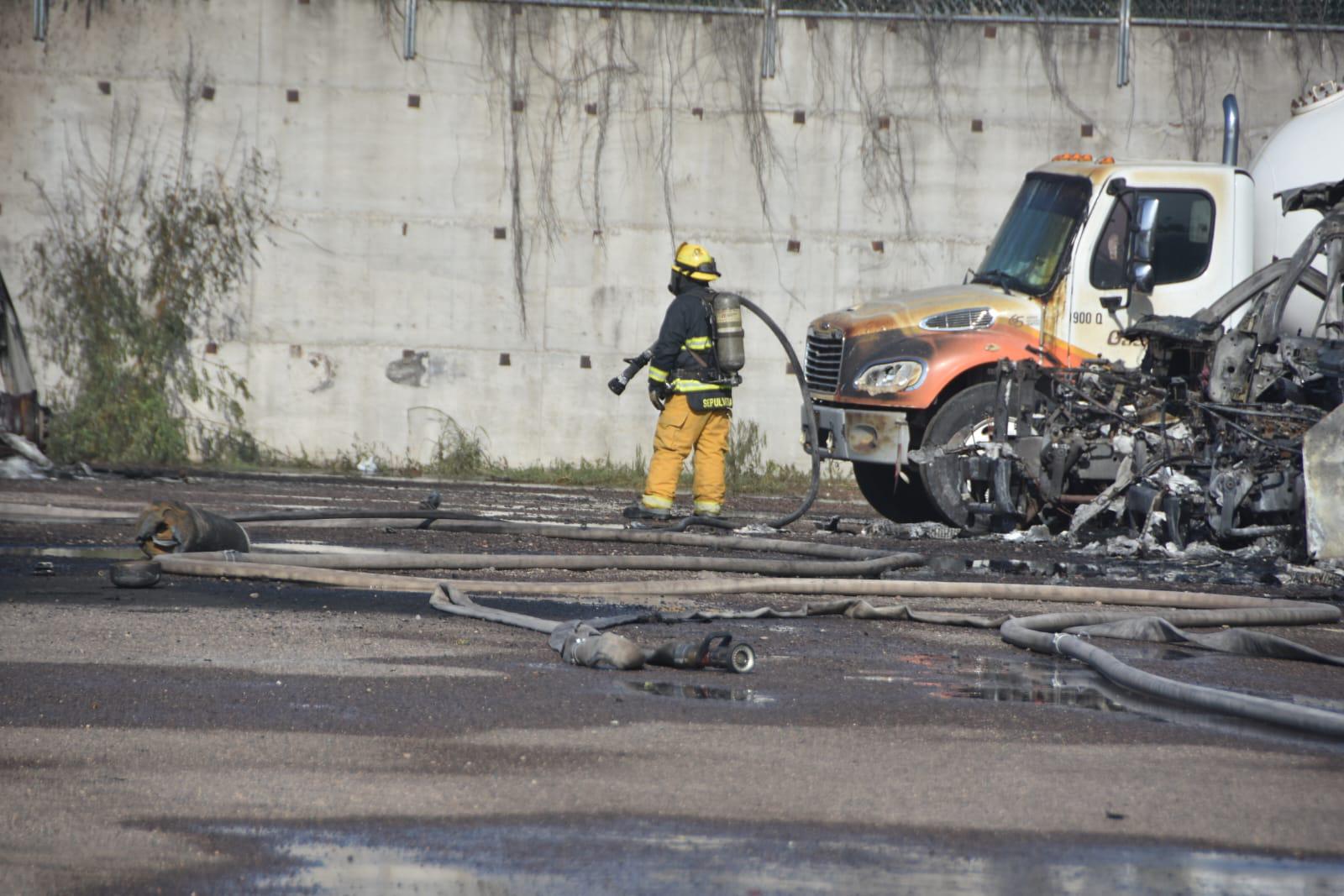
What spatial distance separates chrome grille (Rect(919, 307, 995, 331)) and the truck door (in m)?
0.61

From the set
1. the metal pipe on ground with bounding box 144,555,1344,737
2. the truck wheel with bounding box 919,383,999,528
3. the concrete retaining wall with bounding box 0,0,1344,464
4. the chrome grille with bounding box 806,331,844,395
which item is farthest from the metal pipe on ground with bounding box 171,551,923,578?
the concrete retaining wall with bounding box 0,0,1344,464

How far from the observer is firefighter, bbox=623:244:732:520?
462 inches

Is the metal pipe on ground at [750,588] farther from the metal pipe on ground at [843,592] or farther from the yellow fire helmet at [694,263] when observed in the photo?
the yellow fire helmet at [694,263]

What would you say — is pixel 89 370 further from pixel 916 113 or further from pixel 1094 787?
pixel 1094 787

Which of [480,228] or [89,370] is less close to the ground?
[480,228]

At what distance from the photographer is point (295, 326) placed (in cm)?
1739

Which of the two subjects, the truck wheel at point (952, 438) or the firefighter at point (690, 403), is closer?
the firefighter at point (690, 403)

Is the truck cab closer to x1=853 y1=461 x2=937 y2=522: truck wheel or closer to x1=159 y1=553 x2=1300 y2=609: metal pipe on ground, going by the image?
x1=853 y1=461 x2=937 y2=522: truck wheel

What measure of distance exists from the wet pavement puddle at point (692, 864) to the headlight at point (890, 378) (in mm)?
8454

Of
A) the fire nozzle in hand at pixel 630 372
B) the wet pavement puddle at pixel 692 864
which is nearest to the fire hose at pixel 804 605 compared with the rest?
the wet pavement puddle at pixel 692 864

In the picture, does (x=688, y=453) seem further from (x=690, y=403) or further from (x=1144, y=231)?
(x=1144, y=231)

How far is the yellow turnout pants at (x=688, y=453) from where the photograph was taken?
11719 mm

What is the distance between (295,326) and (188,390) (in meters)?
1.27

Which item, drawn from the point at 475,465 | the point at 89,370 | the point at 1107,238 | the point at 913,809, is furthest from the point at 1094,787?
the point at 89,370
